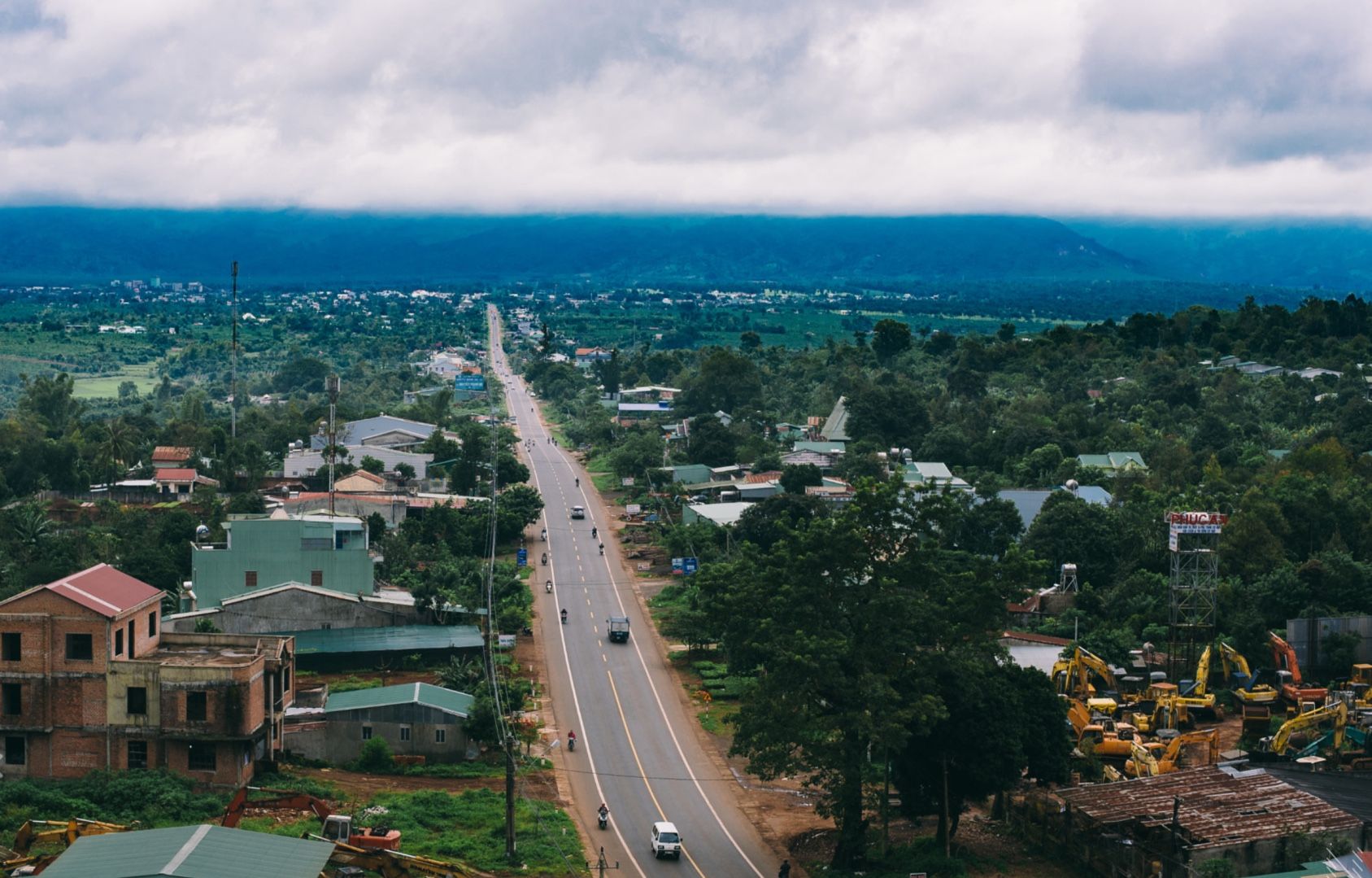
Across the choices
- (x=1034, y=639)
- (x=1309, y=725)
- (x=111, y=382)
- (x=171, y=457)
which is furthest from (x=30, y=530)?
(x=111, y=382)

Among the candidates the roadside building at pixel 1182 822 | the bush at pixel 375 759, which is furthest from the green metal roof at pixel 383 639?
the roadside building at pixel 1182 822

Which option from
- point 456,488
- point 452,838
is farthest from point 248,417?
point 452,838

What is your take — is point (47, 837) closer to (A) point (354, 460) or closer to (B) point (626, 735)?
(B) point (626, 735)

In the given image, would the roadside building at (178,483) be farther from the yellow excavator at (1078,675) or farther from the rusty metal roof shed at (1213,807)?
the rusty metal roof shed at (1213,807)

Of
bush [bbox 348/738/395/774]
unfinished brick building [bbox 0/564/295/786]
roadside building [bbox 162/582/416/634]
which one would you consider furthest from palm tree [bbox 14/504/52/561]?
bush [bbox 348/738/395/774]

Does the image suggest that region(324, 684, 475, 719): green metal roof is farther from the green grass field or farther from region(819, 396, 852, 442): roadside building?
the green grass field
